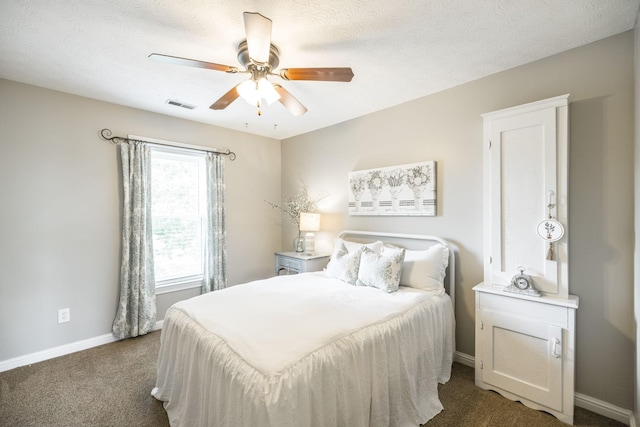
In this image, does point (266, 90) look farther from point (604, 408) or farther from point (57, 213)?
point (604, 408)

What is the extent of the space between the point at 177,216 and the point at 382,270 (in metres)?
2.63

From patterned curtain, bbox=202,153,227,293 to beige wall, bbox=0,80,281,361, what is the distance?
1.76 feet

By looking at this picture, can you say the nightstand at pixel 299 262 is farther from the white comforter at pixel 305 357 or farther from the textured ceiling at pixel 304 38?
the textured ceiling at pixel 304 38

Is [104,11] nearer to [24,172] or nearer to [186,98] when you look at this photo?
[186,98]

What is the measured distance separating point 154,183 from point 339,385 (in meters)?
3.12

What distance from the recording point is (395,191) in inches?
122

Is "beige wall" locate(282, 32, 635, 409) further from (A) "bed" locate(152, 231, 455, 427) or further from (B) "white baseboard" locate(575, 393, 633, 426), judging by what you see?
(A) "bed" locate(152, 231, 455, 427)

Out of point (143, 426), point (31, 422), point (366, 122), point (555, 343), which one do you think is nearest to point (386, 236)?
point (366, 122)

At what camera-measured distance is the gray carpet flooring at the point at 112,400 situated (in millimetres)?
1898

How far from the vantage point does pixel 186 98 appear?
2924 mm

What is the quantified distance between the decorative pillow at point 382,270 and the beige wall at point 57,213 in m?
2.51

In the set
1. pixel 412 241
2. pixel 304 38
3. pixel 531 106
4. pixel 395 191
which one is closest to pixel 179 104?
pixel 304 38

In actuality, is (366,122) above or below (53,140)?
above

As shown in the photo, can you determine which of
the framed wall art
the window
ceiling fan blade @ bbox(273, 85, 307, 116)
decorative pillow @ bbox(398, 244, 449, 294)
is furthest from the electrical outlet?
decorative pillow @ bbox(398, 244, 449, 294)
